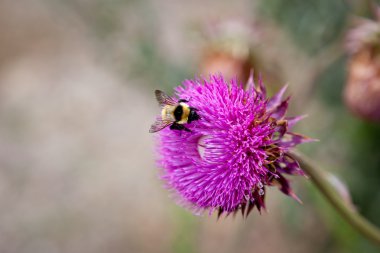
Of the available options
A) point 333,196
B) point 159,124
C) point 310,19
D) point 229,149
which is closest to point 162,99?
point 159,124

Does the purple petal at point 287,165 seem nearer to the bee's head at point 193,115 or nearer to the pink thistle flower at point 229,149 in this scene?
the pink thistle flower at point 229,149

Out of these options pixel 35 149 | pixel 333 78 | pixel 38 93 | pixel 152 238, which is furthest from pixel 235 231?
pixel 38 93

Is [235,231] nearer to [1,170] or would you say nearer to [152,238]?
[152,238]

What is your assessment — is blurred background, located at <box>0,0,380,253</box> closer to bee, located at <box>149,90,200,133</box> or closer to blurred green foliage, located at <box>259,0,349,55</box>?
blurred green foliage, located at <box>259,0,349,55</box>

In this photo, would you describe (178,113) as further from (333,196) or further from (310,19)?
(310,19)

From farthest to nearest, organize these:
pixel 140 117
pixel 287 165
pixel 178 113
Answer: pixel 140 117 < pixel 287 165 < pixel 178 113

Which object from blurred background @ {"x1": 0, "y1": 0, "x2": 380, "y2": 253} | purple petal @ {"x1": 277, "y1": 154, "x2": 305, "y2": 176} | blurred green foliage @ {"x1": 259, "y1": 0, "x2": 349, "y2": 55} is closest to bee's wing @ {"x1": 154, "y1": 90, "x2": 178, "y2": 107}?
purple petal @ {"x1": 277, "y1": 154, "x2": 305, "y2": 176}
